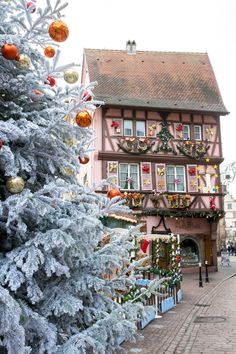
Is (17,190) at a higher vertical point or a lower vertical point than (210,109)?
lower

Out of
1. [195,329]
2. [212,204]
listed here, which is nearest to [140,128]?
[212,204]

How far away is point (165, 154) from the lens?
2364 centimetres

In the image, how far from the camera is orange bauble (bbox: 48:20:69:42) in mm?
3625

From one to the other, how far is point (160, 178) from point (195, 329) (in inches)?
588

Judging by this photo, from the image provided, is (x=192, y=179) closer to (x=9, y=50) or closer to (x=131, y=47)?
(x=131, y=47)

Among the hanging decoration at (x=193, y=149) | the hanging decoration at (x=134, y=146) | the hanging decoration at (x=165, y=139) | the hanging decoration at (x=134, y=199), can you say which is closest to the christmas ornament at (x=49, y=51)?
the hanging decoration at (x=134, y=199)

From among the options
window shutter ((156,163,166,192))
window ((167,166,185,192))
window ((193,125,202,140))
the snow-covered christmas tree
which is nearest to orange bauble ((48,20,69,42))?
the snow-covered christmas tree

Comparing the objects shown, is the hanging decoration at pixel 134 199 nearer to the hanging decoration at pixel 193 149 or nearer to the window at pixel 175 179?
the window at pixel 175 179

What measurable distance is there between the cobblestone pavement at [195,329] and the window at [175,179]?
10211mm

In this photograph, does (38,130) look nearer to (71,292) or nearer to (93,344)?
(71,292)

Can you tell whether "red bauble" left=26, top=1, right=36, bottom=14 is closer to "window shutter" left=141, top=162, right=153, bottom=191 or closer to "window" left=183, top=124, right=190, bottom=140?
"window shutter" left=141, top=162, right=153, bottom=191

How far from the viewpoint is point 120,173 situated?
909 inches

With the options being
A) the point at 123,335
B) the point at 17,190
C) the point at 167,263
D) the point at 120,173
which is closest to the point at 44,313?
the point at 123,335

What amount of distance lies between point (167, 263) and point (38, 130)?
1130 centimetres
